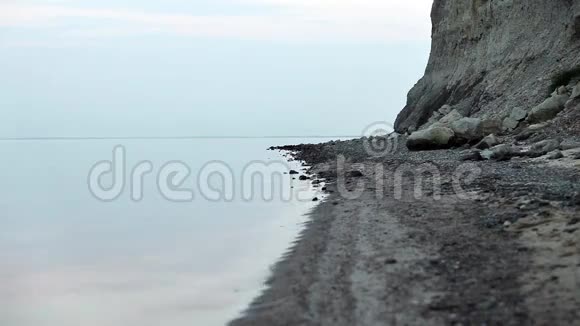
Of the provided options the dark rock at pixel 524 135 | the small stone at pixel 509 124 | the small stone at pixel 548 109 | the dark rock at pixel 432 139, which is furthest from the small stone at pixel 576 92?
the dark rock at pixel 432 139

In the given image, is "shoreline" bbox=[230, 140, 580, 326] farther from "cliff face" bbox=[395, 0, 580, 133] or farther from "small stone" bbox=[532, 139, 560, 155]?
Answer: "cliff face" bbox=[395, 0, 580, 133]

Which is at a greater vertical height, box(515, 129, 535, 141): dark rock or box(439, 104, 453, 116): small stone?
box(439, 104, 453, 116): small stone

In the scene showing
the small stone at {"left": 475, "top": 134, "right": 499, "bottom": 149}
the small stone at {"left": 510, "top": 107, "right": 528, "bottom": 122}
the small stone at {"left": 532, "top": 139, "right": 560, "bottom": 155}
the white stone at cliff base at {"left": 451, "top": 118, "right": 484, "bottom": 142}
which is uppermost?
the small stone at {"left": 510, "top": 107, "right": 528, "bottom": 122}

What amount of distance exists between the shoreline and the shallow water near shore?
33.4 inches

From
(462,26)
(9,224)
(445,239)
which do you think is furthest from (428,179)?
(462,26)

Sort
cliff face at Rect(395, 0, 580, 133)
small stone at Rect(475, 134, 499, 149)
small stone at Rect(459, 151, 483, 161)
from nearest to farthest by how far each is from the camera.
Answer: small stone at Rect(459, 151, 483, 161) → small stone at Rect(475, 134, 499, 149) → cliff face at Rect(395, 0, 580, 133)

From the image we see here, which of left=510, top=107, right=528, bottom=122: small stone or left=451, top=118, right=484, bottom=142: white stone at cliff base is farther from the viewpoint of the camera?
left=510, top=107, right=528, bottom=122: small stone

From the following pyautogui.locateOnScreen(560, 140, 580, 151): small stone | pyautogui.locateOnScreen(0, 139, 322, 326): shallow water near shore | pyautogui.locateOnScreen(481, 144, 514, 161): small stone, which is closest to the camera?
pyautogui.locateOnScreen(0, 139, 322, 326): shallow water near shore

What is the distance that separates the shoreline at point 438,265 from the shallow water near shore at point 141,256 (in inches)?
33.4

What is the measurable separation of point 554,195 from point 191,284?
6721mm

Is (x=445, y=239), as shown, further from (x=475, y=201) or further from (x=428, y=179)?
(x=428, y=179)

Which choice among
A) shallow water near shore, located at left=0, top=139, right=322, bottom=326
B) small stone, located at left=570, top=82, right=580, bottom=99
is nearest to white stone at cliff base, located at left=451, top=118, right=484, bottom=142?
small stone, located at left=570, top=82, right=580, bottom=99

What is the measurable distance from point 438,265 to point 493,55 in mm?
36604

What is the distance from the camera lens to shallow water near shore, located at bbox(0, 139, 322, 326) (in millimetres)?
8586
